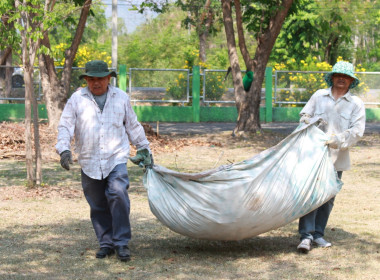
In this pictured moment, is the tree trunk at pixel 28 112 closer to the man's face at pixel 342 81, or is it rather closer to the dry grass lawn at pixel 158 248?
the dry grass lawn at pixel 158 248

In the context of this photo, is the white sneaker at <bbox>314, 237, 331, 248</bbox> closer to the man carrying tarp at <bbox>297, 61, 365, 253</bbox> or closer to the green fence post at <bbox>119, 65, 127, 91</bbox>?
the man carrying tarp at <bbox>297, 61, 365, 253</bbox>

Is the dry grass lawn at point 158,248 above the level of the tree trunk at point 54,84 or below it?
below

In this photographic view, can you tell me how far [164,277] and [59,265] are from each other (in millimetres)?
894

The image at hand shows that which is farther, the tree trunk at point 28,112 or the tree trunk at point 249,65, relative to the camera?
the tree trunk at point 249,65

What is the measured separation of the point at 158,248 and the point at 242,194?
3.31 feet

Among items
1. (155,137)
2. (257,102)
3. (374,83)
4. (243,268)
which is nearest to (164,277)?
(243,268)

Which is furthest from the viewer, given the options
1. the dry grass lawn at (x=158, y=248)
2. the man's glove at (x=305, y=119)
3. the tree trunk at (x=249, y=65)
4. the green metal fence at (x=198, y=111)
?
the green metal fence at (x=198, y=111)

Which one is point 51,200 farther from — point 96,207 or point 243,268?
point 243,268

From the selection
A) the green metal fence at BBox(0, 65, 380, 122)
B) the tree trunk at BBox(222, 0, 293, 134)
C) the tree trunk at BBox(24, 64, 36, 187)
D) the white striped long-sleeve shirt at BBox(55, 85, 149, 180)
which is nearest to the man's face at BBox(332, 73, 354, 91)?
the white striped long-sleeve shirt at BBox(55, 85, 149, 180)

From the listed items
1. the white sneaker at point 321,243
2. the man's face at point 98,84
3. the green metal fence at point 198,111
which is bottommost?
the white sneaker at point 321,243

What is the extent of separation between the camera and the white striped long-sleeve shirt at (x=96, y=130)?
532cm

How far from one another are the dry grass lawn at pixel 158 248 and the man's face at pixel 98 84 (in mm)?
1354

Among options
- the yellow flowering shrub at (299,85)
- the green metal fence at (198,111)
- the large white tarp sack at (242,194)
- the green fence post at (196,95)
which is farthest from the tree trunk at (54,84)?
the large white tarp sack at (242,194)

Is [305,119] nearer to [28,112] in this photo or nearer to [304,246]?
[304,246]
